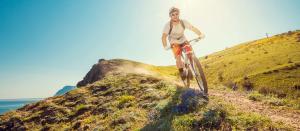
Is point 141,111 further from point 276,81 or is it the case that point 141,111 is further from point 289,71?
point 289,71

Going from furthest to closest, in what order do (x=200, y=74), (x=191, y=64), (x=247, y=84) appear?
(x=247, y=84) < (x=191, y=64) < (x=200, y=74)

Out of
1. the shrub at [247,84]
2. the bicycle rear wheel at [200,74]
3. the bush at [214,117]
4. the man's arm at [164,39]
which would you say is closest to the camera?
the bush at [214,117]

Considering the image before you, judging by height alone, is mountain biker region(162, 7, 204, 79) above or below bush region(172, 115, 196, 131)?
above

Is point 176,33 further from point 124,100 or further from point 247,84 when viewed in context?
point 247,84

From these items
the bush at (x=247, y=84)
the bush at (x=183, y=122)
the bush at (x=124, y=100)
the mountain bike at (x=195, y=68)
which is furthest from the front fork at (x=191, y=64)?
the bush at (x=247, y=84)

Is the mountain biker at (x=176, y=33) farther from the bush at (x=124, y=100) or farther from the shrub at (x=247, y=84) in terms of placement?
the shrub at (x=247, y=84)

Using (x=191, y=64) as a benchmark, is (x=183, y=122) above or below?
below

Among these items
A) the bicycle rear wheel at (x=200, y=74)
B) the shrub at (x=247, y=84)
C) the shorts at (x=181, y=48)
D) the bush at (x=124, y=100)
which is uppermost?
the shorts at (x=181, y=48)

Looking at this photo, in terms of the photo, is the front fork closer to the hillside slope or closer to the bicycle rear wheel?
the bicycle rear wheel

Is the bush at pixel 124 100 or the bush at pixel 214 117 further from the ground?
the bush at pixel 124 100

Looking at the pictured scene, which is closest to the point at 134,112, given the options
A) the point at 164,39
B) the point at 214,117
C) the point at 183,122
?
the point at 183,122

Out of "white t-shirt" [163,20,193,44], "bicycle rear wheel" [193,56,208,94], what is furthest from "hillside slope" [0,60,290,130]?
"white t-shirt" [163,20,193,44]

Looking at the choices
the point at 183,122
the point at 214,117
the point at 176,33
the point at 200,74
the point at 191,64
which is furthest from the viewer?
the point at 176,33

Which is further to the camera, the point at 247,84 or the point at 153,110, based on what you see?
the point at 247,84
